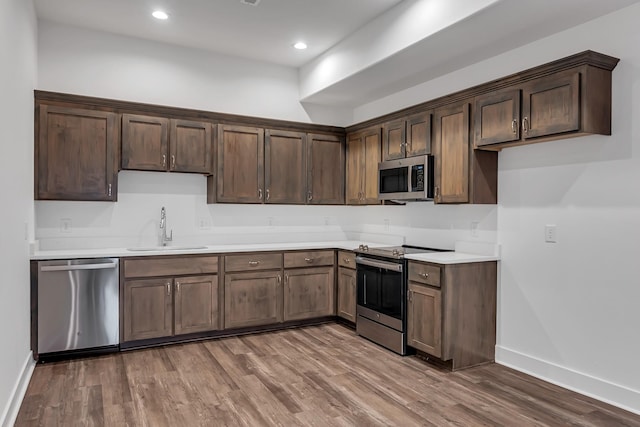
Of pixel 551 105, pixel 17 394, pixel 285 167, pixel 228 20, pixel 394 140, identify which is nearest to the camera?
pixel 17 394

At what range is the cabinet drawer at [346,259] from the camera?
15.3ft

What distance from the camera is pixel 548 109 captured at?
300cm

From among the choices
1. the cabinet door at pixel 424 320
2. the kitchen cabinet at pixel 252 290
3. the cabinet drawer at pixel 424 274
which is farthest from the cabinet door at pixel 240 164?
the cabinet door at pixel 424 320

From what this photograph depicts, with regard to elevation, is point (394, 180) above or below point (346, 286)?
above

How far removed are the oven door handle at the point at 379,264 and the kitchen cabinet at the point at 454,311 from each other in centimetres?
13

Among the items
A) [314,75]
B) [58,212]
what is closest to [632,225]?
[314,75]

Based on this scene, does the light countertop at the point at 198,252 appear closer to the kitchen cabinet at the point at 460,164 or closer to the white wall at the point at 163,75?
the kitchen cabinet at the point at 460,164

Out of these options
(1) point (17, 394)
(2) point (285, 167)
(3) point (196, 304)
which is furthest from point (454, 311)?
(1) point (17, 394)

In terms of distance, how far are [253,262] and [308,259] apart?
638 mm

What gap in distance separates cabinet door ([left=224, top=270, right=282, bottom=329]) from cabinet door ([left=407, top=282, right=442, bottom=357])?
149 centimetres

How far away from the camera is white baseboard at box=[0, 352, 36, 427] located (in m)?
2.45

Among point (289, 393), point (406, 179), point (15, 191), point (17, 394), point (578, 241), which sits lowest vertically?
point (289, 393)

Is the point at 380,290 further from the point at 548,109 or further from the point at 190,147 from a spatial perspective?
the point at 190,147

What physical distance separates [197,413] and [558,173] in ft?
9.96
